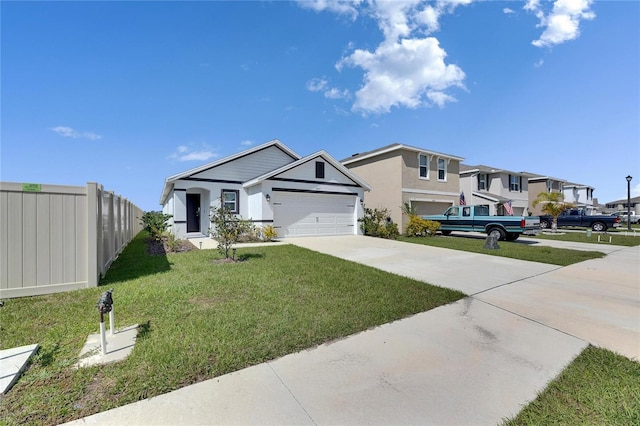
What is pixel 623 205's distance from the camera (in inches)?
2216

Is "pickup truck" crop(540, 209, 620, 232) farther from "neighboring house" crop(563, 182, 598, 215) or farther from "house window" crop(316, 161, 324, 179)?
"house window" crop(316, 161, 324, 179)

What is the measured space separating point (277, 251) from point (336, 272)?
3695mm

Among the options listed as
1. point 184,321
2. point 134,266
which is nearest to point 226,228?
point 134,266

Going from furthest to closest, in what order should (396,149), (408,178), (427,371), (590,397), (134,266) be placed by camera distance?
(408,178), (396,149), (134,266), (427,371), (590,397)

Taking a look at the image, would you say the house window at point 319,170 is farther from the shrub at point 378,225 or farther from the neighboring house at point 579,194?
the neighboring house at point 579,194

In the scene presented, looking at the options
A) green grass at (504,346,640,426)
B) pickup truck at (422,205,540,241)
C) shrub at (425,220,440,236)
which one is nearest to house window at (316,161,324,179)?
shrub at (425,220,440,236)

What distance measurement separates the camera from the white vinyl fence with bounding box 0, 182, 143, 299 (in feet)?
15.1

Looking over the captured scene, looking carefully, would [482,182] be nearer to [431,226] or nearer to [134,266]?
[431,226]

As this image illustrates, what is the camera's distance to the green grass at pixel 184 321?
2.42 meters

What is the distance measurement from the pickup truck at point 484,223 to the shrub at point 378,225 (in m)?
3.15

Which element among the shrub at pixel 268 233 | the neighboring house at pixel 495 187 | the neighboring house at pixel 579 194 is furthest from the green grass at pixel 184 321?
the neighboring house at pixel 579 194

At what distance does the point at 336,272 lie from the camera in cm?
682

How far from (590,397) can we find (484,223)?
47.8 ft

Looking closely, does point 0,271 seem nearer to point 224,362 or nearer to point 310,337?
point 224,362
